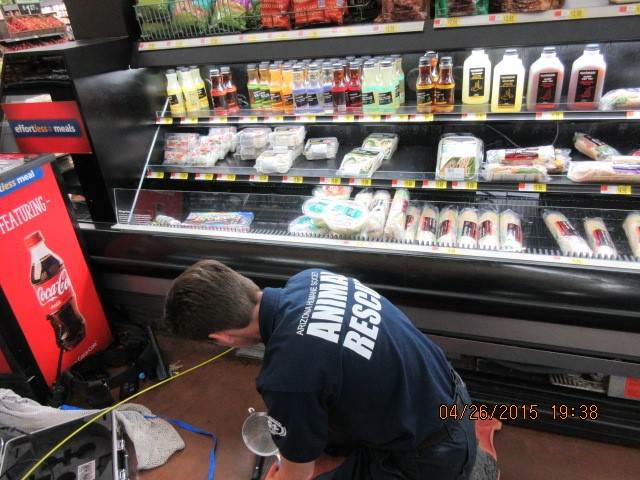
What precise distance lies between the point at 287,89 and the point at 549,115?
55.3 inches

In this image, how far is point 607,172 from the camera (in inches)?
83.9

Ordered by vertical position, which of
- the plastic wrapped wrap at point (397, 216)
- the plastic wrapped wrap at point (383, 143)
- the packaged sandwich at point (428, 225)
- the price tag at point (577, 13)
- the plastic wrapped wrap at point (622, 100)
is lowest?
the packaged sandwich at point (428, 225)

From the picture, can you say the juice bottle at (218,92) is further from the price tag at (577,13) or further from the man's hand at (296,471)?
the man's hand at (296,471)

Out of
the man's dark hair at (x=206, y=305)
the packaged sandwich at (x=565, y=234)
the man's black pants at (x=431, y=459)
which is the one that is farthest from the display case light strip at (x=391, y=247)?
the man's dark hair at (x=206, y=305)

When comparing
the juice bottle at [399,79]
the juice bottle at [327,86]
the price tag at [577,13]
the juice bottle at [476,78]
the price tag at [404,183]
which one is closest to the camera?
the price tag at [577,13]

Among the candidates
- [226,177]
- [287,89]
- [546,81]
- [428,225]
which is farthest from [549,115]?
[226,177]

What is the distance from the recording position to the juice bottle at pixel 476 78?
236cm

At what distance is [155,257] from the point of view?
279cm

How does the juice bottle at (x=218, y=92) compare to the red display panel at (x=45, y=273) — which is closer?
the red display panel at (x=45, y=273)

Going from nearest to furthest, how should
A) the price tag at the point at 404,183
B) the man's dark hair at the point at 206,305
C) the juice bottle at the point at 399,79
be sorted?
the man's dark hair at the point at 206,305, the price tag at the point at 404,183, the juice bottle at the point at 399,79

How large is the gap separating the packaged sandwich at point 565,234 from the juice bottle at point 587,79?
0.53 m

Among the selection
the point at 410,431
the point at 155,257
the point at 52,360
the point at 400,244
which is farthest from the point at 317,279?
the point at 52,360

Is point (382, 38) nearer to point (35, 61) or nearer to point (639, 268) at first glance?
point (639, 268)
